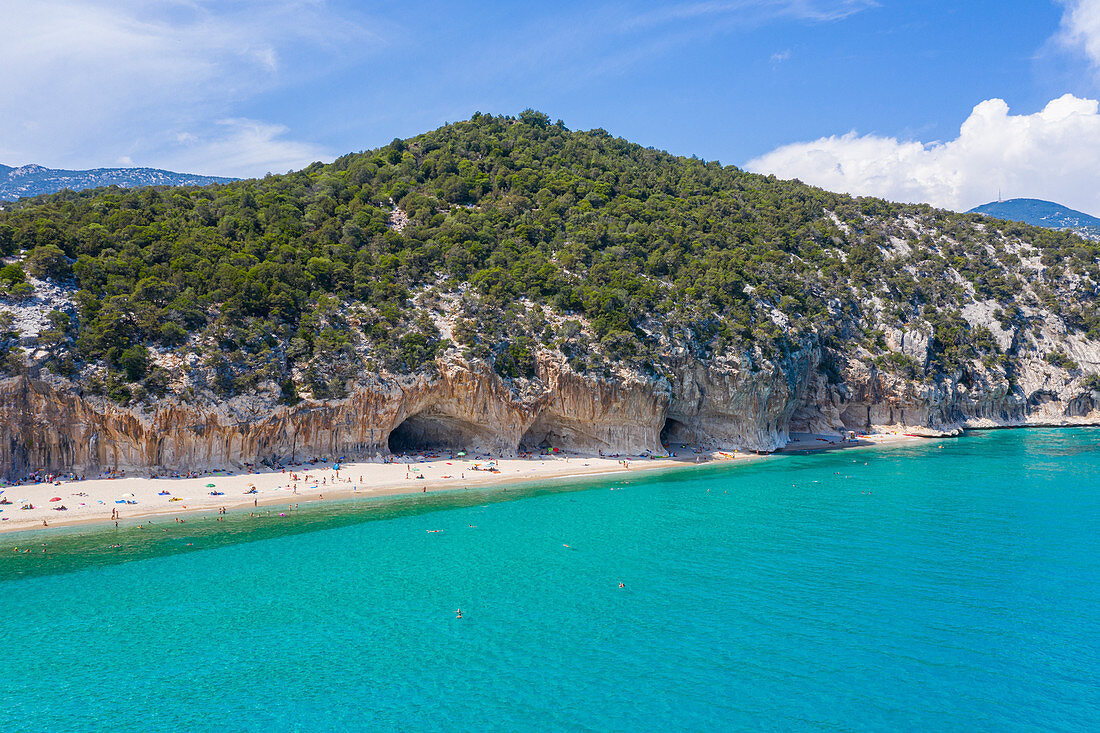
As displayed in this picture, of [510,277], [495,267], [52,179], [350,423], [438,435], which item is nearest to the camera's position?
[350,423]

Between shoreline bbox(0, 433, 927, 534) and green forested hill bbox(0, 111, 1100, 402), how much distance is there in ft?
18.6

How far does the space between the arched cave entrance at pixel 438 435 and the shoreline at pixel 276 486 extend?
2075 millimetres

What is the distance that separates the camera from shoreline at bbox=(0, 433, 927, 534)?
3077 centimetres

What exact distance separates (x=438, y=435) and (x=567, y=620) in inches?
1204

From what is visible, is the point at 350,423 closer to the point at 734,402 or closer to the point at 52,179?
the point at 734,402

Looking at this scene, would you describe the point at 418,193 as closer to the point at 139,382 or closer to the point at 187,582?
the point at 139,382

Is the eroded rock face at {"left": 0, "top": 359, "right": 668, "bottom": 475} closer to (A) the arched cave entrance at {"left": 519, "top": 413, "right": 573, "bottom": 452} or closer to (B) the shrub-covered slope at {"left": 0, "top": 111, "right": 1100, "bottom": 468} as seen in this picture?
(A) the arched cave entrance at {"left": 519, "top": 413, "right": 573, "bottom": 452}

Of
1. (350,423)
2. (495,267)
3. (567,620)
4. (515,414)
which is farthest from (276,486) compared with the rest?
(495,267)

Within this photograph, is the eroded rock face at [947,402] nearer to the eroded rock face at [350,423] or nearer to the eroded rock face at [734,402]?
the eroded rock face at [734,402]

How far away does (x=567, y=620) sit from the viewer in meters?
19.4

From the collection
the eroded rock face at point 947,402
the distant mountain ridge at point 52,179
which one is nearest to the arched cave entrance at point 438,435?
the eroded rock face at point 947,402

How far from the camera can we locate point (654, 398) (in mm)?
48312

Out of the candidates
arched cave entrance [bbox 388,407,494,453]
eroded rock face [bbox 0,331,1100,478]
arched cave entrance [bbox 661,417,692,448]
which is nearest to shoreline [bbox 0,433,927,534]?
eroded rock face [bbox 0,331,1100,478]

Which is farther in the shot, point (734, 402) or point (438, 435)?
point (734, 402)
